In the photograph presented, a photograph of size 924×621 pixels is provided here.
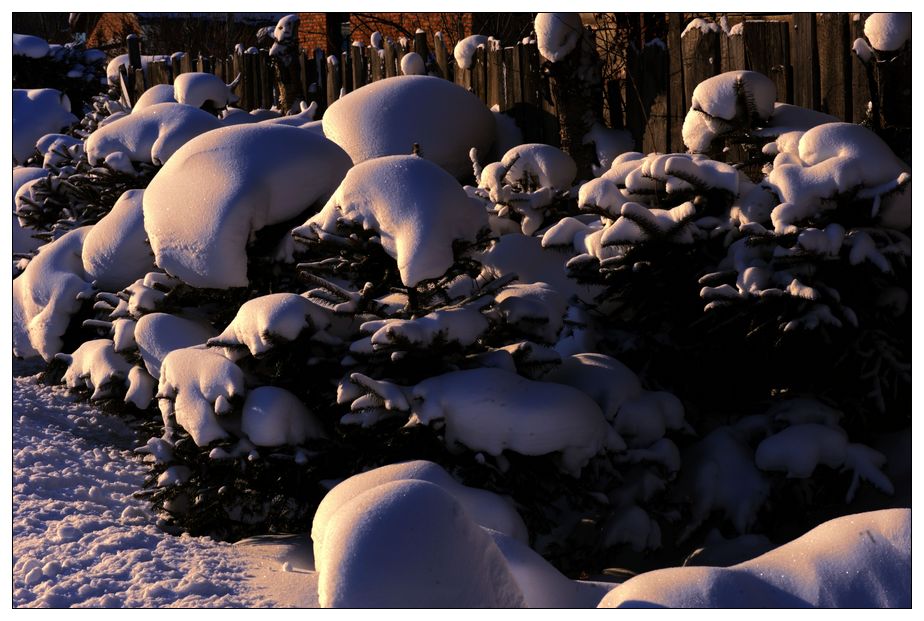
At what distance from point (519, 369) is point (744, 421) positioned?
105 centimetres

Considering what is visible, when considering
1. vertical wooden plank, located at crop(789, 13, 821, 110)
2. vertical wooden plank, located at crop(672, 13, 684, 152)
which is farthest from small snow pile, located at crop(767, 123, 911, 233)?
vertical wooden plank, located at crop(672, 13, 684, 152)

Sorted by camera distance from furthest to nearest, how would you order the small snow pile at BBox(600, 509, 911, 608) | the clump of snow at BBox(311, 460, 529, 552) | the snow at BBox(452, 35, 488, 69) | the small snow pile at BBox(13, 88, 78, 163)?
Answer: the small snow pile at BBox(13, 88, 78, 163) < the snow at BBox(452, 35, 488, 69) < the clump of snow at BBox(311, 460, 529, 552) < the small snow pile at BBox(600, 509, 911, 608)

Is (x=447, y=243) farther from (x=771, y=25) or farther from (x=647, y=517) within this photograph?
(x=771, y=25)

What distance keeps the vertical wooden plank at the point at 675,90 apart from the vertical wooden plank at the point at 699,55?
5cm

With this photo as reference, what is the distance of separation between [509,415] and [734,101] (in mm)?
1925

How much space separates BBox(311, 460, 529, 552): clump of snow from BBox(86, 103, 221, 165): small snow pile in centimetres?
312

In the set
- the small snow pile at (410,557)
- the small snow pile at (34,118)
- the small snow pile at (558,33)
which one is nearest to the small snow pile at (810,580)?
the small snow pile at (410,557)

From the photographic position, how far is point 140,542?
12.6 feet

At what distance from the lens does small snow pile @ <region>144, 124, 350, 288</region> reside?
169 inches

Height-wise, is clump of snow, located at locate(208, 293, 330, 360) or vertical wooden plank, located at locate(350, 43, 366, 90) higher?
vertical wooden plank, located at locate(350, 43, 366, 90)

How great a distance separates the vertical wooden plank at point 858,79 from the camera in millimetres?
4906

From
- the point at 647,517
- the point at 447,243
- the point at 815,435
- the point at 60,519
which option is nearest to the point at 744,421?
the point at 815,435

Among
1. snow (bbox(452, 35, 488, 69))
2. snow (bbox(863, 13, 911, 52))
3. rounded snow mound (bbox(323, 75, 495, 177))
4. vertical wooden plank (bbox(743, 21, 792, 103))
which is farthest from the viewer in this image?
snow (bbox(452, 35, 488, 69))

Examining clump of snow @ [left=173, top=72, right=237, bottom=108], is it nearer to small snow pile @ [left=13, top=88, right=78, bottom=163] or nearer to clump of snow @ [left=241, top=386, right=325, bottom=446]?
small snow pile @ [left=13, top=88, right=78, bottom=163]
